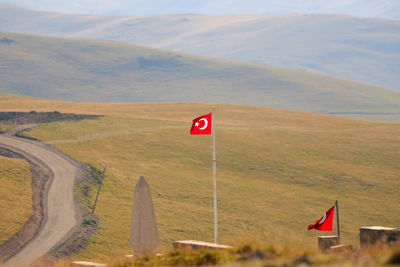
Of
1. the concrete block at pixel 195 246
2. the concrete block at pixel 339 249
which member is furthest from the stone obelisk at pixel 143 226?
the concrete block at pixel 339 249

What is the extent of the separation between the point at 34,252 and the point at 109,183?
21.5 m

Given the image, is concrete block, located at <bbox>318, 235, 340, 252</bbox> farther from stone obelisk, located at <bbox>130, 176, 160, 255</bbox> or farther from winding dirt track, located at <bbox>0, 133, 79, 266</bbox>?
winding dirt track, located at <bbox>0, 133, 79, 266</bbox>

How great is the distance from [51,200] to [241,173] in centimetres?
2931

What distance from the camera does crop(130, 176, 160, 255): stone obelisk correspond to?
1980cm

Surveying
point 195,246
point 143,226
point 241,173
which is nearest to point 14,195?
point 143,226

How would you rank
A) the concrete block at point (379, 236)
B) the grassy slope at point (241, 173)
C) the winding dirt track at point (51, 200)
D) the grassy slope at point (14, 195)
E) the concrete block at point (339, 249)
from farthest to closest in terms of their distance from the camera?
1. the grassy slope at point (241, 173)
2. the grassy slope at point (14, 195)
3. the winding dirt track at point (51, 200)
4. the concrete block at point (379, 236)
5. the concrete block at point (339, 249)

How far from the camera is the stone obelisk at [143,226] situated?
19.8 meters

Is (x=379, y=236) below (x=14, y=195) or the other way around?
the other way around

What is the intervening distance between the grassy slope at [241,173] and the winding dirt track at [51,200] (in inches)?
104

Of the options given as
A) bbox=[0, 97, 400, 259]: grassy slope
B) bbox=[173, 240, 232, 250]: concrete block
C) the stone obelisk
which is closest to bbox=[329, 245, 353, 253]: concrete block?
bbox=[173, 240, 232, 250]: concrete block

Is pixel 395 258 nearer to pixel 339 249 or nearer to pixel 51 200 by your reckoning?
pixel 339 249

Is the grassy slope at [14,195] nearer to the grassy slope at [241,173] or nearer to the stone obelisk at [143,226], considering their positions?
the grassy slope at [241,173]

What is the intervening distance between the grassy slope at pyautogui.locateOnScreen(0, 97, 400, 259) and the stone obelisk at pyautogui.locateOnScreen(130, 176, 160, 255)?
1987cm

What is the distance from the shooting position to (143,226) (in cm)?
1988
